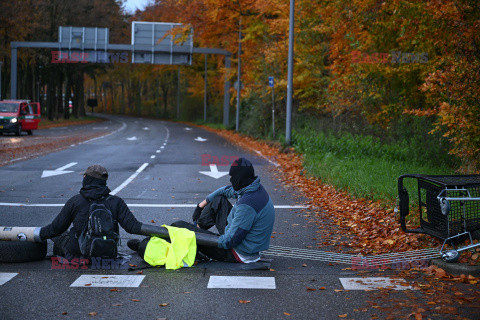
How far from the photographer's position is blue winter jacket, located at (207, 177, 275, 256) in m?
6.77

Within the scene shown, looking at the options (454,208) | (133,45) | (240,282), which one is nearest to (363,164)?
(454,208)

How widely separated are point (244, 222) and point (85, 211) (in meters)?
1.75

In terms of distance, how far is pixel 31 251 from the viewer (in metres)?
7.08

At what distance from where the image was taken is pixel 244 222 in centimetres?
677

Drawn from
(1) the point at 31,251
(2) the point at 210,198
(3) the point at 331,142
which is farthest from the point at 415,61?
(1) the point at 31,251

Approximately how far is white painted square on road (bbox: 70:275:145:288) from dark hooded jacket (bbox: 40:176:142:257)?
552 millimetres

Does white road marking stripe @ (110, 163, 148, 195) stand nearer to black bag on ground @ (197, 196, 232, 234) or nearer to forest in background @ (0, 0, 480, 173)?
black bag on ground @ (197, 196, 232, 234)

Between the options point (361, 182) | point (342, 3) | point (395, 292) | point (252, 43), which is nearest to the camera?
point (395, 292)

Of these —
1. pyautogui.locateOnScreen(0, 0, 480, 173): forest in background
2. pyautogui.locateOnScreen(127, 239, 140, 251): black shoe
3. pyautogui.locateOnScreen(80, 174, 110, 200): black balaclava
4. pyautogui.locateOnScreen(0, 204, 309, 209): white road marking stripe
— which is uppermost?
pyautogui.locateOnScreen(0, 0, 480, 173): forest in background

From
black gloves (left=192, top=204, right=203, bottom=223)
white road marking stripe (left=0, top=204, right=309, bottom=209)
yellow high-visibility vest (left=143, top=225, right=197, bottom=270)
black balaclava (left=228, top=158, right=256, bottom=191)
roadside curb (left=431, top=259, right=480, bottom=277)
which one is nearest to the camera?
roadside curb (left=431, top=259, right=480, bottom=277)

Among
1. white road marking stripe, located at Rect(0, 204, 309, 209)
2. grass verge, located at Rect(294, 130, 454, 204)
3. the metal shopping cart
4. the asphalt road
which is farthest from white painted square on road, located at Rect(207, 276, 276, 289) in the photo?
white road marking stripe, located at Rect(0, 204, 309, 209)

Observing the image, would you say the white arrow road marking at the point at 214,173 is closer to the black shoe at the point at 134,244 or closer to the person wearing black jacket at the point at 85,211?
the black shoe at the point at 134,244

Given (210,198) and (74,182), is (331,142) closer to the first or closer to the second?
(74,182)

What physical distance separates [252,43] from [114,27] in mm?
24855
